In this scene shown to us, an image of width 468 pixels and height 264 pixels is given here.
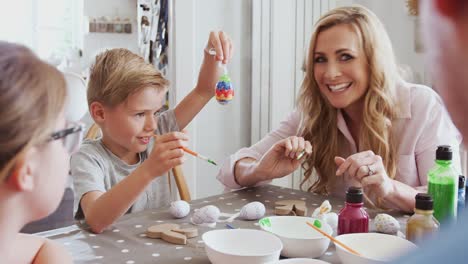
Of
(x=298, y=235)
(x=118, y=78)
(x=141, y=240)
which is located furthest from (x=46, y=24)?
(x=298, y=235)

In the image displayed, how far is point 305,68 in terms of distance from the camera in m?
2.04

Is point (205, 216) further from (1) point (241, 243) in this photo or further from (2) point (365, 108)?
(2) point (365, 108)

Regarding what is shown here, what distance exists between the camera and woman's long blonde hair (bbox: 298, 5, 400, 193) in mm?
1832

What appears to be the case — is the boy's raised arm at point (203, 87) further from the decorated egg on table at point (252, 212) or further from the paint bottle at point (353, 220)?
the paint bottle at point (353, 220)

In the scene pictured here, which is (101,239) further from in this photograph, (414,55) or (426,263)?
(414,55)

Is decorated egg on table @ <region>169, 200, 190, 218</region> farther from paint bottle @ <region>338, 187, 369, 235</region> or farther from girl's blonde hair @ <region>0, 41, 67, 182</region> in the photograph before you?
girl's blonde hair @ <region>0, 41, 67, 182</region>

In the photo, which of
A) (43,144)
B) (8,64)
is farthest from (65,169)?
(8,64)

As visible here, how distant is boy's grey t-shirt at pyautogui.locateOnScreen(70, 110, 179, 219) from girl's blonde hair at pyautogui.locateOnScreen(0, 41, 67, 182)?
0.72 meters

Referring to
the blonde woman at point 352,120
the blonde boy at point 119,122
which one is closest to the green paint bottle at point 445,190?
the blonde woman at point 352,120

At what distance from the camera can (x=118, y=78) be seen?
166 cm

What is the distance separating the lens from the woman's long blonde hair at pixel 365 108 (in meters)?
1.83

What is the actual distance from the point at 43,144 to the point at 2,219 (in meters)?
0.13

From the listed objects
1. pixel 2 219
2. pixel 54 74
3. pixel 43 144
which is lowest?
pixel 2 219

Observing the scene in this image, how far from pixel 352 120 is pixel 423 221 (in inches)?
33.8
